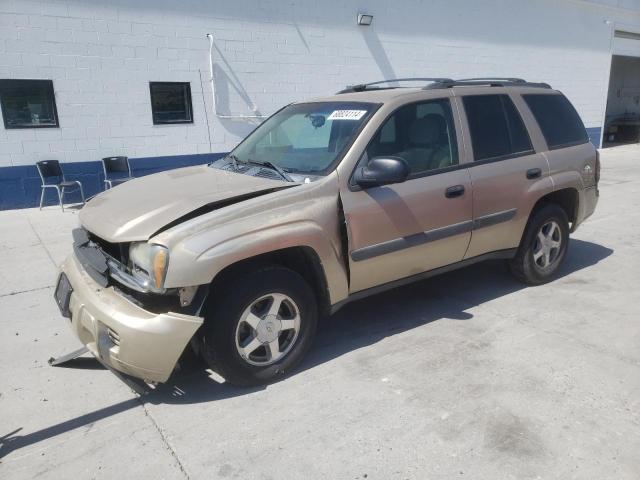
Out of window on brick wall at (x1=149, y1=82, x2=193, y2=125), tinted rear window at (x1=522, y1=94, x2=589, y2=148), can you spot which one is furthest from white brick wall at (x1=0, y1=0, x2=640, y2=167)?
tinted rear window at (x1=522, y1=94, x2=589, y2=148)

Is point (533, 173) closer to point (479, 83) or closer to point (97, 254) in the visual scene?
point (479, 83)

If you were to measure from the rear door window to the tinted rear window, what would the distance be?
28cm

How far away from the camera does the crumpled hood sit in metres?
2.94

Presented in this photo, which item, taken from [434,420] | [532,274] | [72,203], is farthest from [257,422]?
[72,203]

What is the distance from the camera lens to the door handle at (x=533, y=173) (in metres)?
4.35

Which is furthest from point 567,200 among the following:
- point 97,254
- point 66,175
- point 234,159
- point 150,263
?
point 66,175

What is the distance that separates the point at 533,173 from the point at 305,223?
7.63 feet

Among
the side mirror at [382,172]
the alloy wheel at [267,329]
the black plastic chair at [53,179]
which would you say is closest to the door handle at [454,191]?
the side mirror at [382,172]

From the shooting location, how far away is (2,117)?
820cm

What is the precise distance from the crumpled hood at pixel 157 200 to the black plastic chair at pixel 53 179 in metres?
5.49

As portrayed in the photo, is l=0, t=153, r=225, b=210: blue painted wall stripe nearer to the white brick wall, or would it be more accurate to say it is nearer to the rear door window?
the white brick wall

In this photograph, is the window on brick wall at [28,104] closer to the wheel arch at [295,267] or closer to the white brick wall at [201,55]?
the white brick wall at [201,55]

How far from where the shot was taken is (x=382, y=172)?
329 centimetres

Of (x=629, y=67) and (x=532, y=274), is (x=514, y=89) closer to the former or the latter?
(x=532, y=274)
